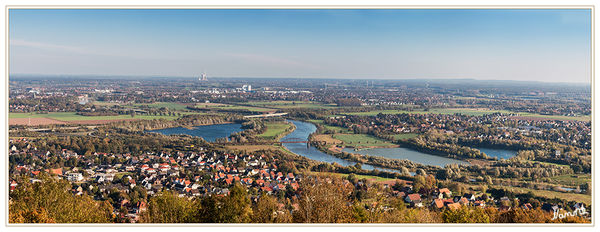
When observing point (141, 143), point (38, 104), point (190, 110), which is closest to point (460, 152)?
point (141, 143)

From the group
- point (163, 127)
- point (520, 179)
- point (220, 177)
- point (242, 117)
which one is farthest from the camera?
point (242, 117)

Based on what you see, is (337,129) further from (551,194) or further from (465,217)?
(465,217)

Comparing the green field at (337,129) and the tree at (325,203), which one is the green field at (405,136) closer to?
the green field at (337,129)

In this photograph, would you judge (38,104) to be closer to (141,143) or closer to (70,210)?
(141,143)

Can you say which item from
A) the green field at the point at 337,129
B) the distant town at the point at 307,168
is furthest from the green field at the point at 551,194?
the green field at the point at 337,129

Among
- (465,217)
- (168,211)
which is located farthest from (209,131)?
(465,217)

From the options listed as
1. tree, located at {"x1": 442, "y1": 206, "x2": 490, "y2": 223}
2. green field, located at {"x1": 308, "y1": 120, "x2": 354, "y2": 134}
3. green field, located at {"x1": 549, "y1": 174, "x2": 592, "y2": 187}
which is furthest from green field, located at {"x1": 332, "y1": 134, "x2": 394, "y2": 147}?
tree, located at {"x1": 442, "y1": 206, "x2": 490, "y2": 223}

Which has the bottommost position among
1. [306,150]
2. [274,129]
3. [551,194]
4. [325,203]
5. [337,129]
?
[551,194]
